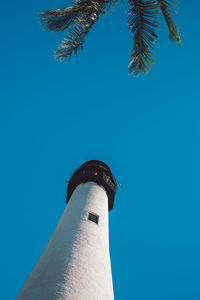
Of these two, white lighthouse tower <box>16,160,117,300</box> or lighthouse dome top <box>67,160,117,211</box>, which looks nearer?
white lighthouse tower <box>16,160,117,300</box>

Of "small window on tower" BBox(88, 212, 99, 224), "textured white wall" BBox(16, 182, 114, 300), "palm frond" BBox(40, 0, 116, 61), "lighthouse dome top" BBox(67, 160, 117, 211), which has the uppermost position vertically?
"lighthouse dome top" BBox(67, 160, 117, 211)

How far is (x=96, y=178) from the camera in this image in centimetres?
1523

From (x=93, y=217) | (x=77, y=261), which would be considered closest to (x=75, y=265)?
(x=77, y=261)

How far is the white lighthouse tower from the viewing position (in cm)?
656

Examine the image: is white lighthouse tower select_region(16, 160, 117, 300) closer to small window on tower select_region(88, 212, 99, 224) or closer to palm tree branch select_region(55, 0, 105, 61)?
small window on tower select_region(88, 212, 99, 224)

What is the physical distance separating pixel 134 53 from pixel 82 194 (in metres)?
8.12

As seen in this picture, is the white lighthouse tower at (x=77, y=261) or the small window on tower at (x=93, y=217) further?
the small window on tower at (x=93, y=217)

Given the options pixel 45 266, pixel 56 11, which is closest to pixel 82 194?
pixel 45 266

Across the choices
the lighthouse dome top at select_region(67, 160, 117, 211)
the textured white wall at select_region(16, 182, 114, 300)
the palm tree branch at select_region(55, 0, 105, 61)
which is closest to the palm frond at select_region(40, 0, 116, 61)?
the palm tree branch at select_region(55, 0, 105, 61)

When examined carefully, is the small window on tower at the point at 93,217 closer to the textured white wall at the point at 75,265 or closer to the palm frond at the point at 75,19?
the textured white wall at the point at 75,265

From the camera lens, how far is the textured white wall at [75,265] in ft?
21.4

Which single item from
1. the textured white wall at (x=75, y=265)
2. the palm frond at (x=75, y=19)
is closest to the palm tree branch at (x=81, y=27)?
the palm frond at (x=75, y=19)

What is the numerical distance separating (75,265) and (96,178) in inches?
312

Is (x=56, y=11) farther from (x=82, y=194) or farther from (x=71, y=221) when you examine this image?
(x=82, y=194)
